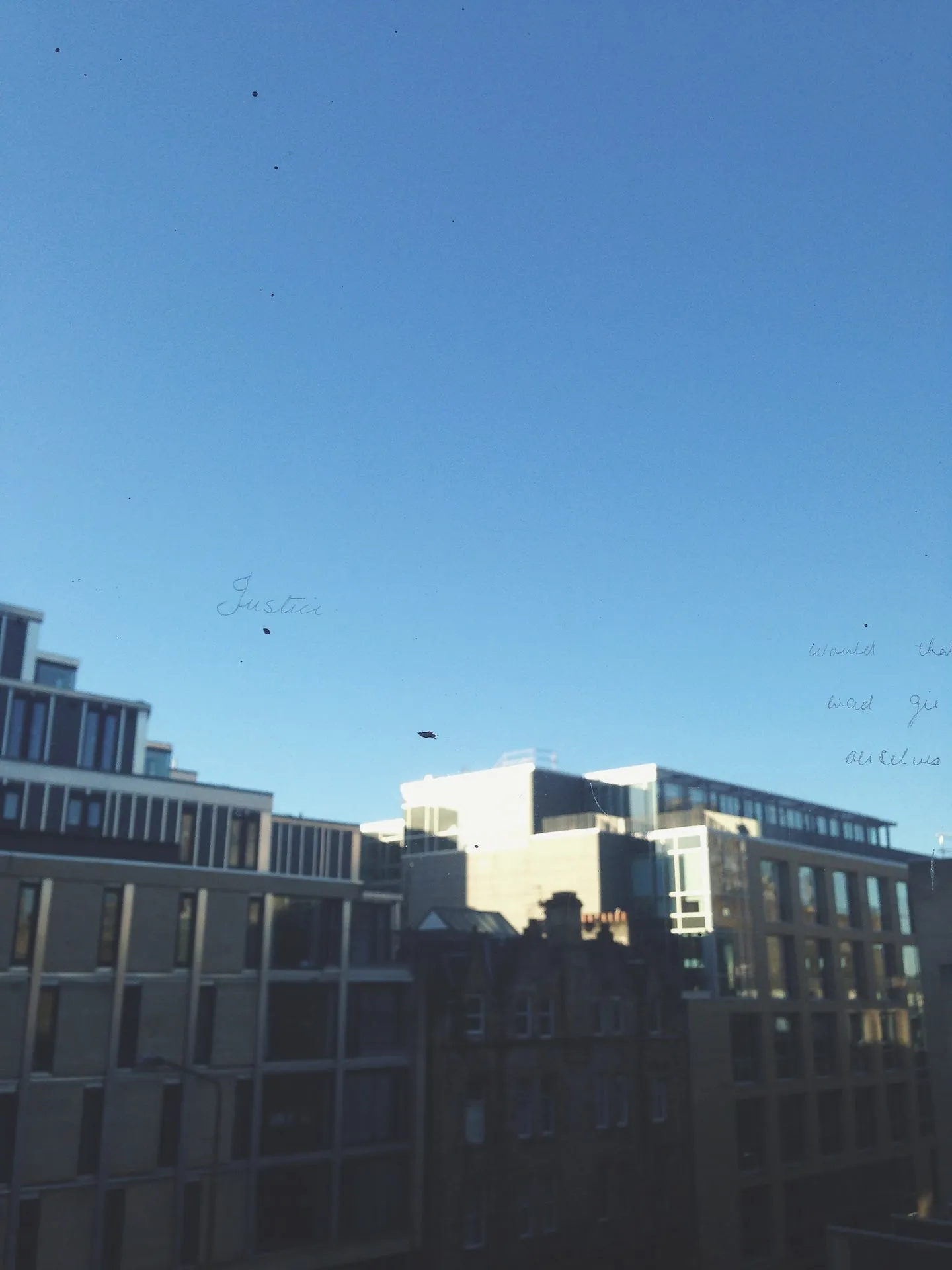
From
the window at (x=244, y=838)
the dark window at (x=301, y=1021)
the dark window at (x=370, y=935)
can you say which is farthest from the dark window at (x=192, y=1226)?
the window at (x=244, y=838)

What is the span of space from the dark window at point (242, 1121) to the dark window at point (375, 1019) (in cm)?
515

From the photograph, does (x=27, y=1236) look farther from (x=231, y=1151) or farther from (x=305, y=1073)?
(x=305, y=1073)

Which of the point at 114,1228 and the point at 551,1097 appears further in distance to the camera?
the point at 551,1097

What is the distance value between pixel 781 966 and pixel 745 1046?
646 centimetres

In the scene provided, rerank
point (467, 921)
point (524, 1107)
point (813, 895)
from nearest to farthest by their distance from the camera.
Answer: point (524, 1107), point (467, 921), point (813, 895)

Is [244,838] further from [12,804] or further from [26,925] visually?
[26,925]

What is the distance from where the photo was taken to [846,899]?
7856 cm

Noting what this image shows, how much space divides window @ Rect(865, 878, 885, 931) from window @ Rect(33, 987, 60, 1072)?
5873cm

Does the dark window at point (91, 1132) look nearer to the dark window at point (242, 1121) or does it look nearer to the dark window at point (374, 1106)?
the dark window at point (242, 1121)

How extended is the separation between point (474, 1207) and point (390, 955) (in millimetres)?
11277

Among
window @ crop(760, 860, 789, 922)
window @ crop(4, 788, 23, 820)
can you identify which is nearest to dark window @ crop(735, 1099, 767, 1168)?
window @ crop(760, 860, 789, 922)

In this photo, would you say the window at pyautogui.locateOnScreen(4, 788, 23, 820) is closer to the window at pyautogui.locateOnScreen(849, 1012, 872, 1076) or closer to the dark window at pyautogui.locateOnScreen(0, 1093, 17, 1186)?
the dark window at pyautogui.locateOnScreen(0, 1093, 17, 1186)

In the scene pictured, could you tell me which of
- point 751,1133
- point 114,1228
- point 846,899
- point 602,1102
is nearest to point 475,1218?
point 602,1102

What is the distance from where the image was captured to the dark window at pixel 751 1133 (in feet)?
211
